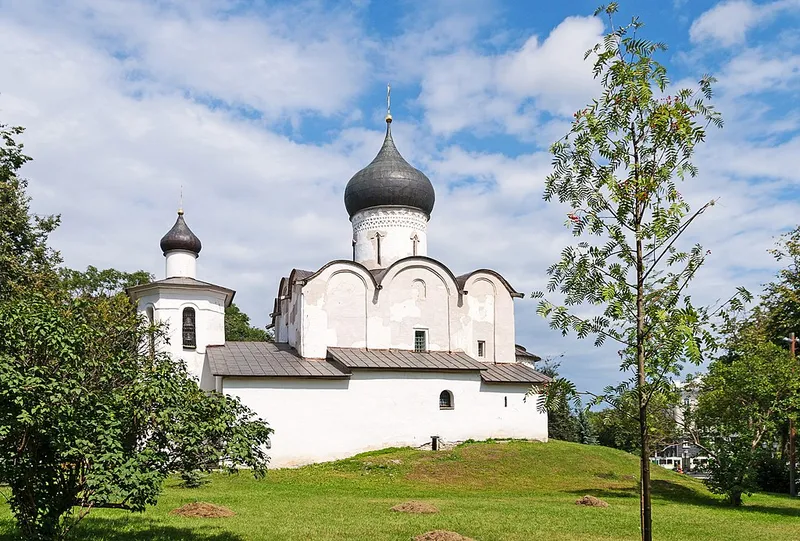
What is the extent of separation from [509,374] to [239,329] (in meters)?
21.0

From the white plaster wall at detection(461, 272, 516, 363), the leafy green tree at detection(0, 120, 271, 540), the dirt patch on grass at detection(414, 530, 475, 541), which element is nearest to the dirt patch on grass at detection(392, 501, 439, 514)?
the dirt patch on grass at detection(414, 530, 475, 541)

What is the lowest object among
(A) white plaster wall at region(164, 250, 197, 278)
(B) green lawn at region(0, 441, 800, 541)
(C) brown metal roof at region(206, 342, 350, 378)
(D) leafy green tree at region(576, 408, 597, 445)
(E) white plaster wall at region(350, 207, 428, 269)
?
(D) leafy green tree at region(576, 408, 597, 445)

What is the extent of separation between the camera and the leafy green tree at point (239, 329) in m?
40.9

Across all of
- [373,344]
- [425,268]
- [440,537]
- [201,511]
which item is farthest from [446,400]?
[440,537]

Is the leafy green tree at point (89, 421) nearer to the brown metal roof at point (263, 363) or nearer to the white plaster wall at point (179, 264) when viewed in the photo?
the brown metal roof at point (263, 363)

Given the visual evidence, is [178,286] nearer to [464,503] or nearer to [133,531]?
[464,503]

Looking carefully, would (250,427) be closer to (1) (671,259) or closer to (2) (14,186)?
(1) (671,259)

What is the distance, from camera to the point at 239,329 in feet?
137

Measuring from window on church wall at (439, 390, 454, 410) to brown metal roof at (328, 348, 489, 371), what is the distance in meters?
0.87

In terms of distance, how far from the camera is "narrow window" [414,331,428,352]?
1006 inches

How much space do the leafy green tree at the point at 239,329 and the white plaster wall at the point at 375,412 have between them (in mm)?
18519

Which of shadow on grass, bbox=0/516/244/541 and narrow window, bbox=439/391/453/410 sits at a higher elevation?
narrow window, bbox=439/391/453/410

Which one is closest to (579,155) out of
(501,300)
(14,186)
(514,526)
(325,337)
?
(514,526)

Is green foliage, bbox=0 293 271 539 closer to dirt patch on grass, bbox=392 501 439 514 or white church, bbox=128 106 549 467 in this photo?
dirt patch on grass, bbox=392 501 439 514
